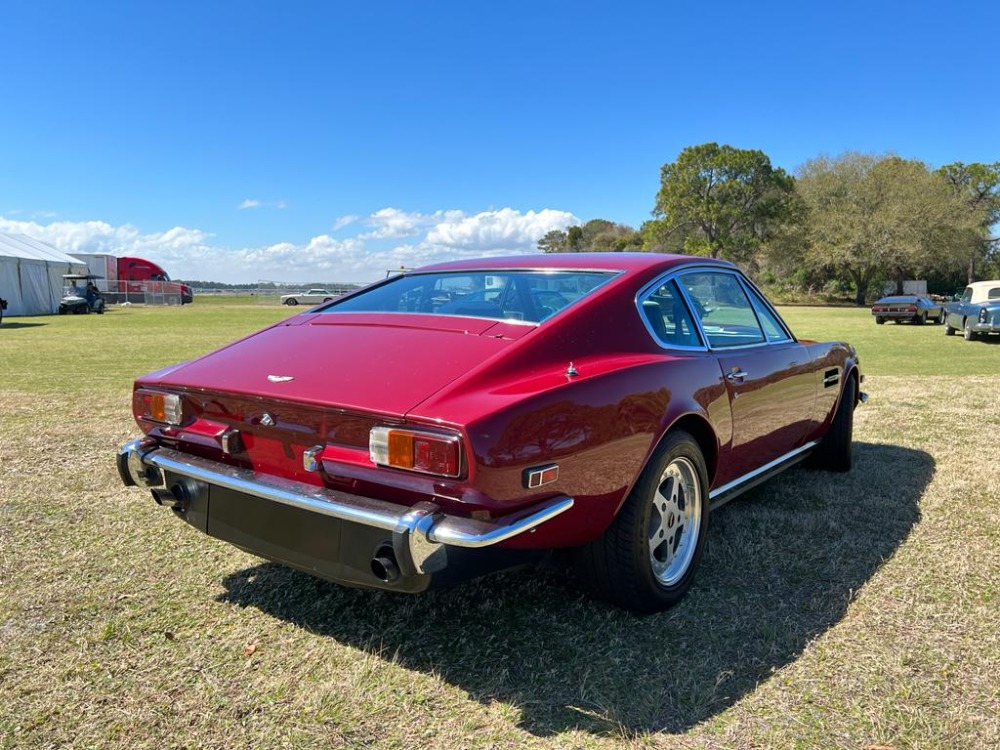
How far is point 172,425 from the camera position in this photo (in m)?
2.69

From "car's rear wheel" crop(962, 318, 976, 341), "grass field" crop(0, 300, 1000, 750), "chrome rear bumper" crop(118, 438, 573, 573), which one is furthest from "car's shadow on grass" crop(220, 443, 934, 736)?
"car's rear wheel" crop(962, 318, 976, 341)

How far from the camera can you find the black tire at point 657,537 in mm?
2512

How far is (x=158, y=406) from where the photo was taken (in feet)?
8.98

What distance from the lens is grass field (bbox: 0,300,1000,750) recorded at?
208 cm

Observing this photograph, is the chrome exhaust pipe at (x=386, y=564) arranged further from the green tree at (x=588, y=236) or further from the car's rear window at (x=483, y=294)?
the green tree at (x=588, y=236)

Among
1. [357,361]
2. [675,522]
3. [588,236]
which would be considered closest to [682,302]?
[675,522]

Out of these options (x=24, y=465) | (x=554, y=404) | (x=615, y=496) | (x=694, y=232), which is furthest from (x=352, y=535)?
(x=694, y=232)

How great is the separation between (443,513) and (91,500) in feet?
9.71

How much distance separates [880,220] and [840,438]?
4194 centimetres

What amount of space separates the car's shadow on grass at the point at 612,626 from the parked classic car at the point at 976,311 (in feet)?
49.8

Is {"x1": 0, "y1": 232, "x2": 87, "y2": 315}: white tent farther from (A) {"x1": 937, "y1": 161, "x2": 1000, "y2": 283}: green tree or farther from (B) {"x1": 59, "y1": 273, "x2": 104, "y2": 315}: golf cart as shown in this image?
(A) {"x1": 937, "y1": 161, "x2": 1000, "y2": 283}: green tree

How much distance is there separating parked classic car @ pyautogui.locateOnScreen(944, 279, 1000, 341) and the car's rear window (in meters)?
16.6

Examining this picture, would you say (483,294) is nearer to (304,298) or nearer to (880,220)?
(880,220)

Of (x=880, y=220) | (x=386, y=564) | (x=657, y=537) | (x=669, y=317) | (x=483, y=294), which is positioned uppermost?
(x=880, y=220)
